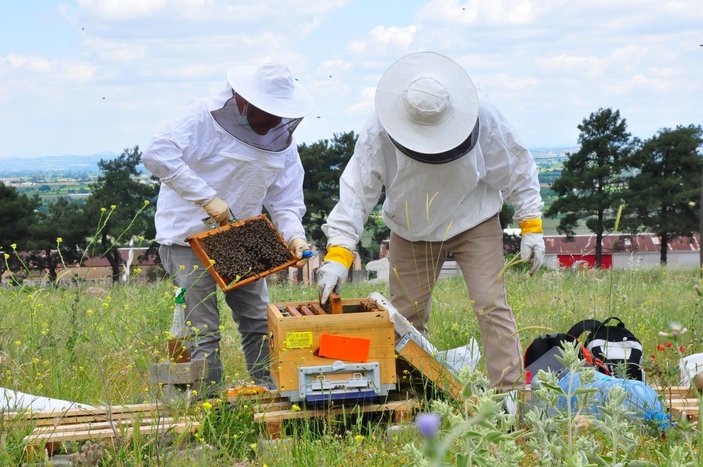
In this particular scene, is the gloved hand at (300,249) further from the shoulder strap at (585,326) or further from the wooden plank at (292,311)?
the shoulder strap at (585,326)

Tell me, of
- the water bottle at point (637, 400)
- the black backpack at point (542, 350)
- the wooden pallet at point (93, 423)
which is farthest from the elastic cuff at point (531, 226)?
the wooden pallet at point (93, 423)

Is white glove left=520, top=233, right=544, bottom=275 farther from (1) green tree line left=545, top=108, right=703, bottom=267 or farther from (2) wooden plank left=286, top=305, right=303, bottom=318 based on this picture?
(1) green tree line left=545, top=108, right=703, bottom=267

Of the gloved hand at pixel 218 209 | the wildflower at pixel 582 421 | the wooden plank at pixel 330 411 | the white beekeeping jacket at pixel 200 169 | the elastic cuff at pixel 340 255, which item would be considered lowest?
the wooden plank at pixel 330 411

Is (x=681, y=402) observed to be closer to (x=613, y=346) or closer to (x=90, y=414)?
(x=613, y=346)

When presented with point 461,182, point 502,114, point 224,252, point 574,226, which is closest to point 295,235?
point 224,252

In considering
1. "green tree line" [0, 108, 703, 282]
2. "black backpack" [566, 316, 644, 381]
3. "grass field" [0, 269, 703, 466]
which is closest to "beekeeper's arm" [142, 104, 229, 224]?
"grass field" [0, 269, 703, 466]

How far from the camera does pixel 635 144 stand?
4091 centimetres

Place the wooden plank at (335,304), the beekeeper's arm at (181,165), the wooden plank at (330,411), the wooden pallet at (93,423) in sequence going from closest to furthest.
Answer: the wooden pallet at (93,423) → the wooden plank at (330,411) → the wooden plank at (335,304) → the beekeeper's arm at (181,165)

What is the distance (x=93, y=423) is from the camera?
3217 mm

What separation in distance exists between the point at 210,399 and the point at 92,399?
2.26 feet

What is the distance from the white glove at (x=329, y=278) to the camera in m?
3.64

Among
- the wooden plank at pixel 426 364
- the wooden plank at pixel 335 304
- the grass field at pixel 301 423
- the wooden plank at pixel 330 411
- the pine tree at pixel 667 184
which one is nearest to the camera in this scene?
the grass field at pixel 301 423

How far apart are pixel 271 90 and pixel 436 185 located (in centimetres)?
96

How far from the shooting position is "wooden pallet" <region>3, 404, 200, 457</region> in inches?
113
